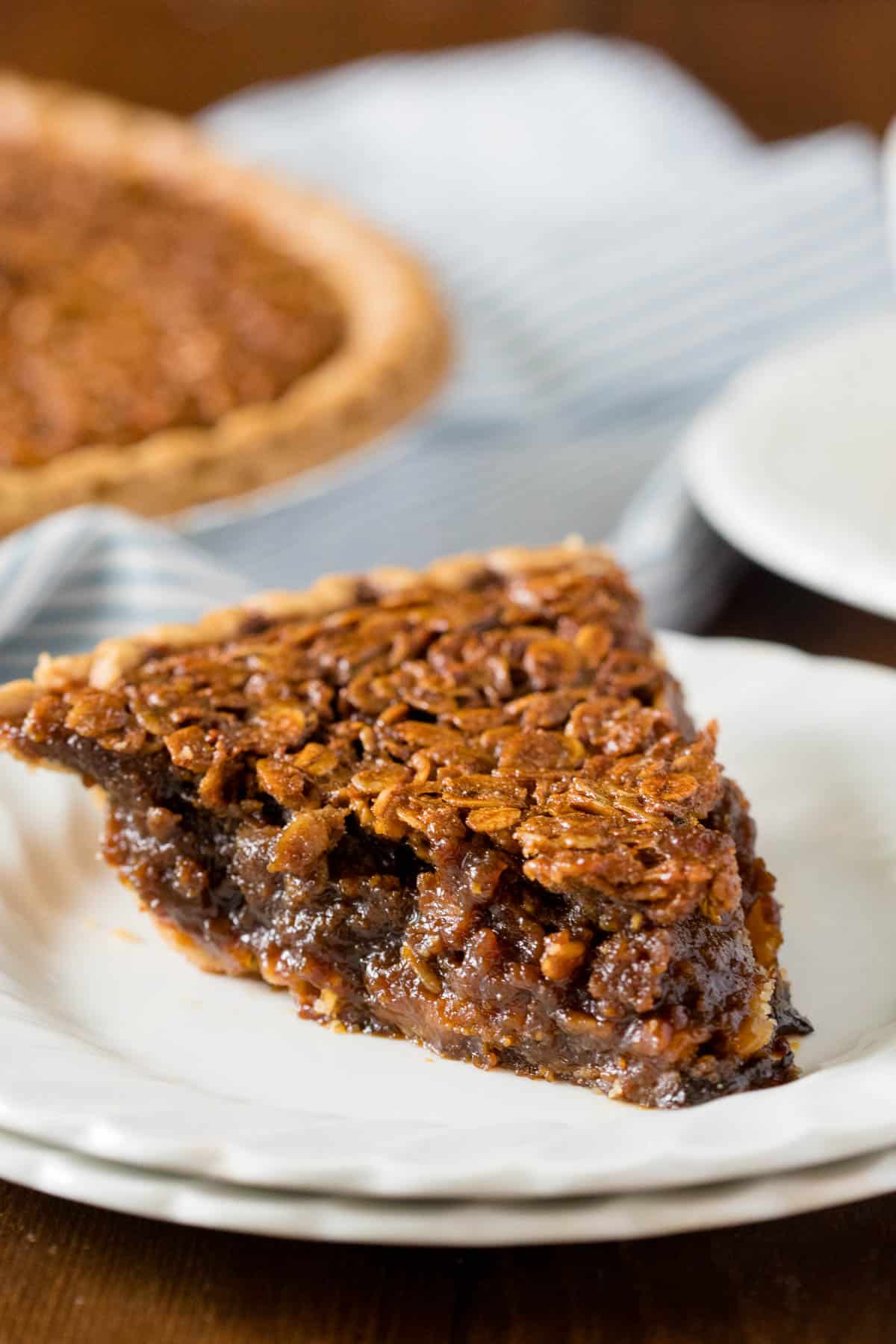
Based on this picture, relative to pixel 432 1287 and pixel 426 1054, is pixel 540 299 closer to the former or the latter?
pixel 426 1054

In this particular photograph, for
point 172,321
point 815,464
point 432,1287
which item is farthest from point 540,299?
point 432,1287

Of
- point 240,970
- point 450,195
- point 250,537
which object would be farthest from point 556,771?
point 450,195

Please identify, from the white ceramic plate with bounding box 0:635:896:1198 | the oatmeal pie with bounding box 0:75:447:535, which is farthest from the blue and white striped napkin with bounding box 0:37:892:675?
the white ceramic plate with bounding box 0:635:896:1198

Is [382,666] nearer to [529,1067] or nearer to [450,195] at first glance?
[529,1067]

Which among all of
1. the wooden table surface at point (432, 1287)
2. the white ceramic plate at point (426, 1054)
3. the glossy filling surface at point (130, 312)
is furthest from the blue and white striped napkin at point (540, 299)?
the wooden table surface at point (432, 1287)

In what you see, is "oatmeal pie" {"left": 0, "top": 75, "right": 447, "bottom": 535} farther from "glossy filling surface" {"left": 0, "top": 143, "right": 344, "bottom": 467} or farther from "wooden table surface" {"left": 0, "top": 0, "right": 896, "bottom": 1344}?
"wooden table surface" {"left": 0, "top": 0, "right": 896, "bottom": 1344}

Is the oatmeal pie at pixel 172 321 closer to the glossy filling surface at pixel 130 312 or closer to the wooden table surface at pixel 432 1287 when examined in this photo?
the glossy filling surface at pixel 130 312
